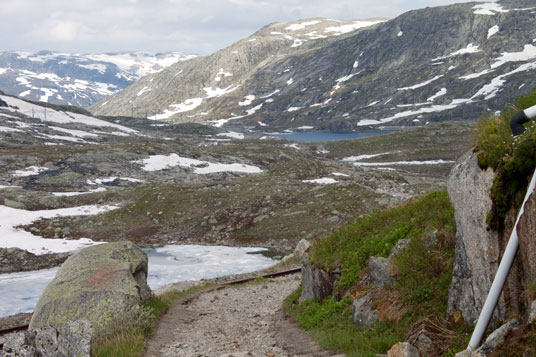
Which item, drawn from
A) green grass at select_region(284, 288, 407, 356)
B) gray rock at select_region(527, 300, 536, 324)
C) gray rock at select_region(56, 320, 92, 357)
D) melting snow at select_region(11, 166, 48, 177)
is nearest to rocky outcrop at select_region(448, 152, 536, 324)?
gray rock at select_region(527, 300, 536, 324)

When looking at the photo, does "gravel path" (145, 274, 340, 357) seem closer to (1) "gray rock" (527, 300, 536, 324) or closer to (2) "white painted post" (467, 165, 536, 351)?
(2) "white painted post" (467, 165, 536, 351)

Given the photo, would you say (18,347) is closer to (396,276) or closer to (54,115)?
(396,276)

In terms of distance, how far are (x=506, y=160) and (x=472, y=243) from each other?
187 centimetres

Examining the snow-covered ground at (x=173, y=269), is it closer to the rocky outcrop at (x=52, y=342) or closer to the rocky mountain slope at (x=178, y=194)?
the rocky mountain slope at (x=178, y=194)

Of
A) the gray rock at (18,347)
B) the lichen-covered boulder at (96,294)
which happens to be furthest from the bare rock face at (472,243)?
the lichen-covered boulder at (96,294)

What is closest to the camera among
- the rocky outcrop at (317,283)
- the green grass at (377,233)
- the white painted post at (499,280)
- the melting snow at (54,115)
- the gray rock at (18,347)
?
the white painted post at (499,280)

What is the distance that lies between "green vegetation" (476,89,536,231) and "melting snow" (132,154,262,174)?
66.1 meters

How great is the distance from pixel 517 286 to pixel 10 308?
27.3m

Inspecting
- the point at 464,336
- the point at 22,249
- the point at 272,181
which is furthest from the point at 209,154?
the point at 464,336

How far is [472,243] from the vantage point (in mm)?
9641

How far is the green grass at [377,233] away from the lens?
14.1 metres

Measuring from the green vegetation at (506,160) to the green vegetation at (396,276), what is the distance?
9.02ft

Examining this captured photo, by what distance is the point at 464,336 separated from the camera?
30.5 feet

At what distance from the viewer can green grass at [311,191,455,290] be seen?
14125mm
